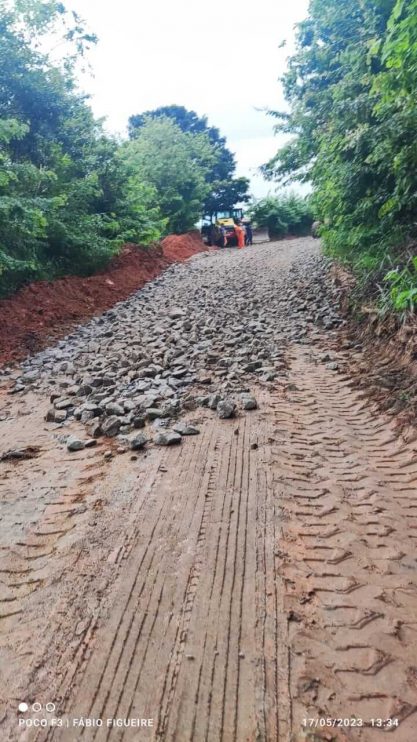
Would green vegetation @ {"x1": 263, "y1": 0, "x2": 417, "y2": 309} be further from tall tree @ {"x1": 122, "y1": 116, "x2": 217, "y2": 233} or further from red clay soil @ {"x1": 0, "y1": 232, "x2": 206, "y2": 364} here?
tall tree @ {"x1": 122, "y1": 116, "x2": 217, "y2": 233}

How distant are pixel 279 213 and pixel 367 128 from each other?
85.8ft

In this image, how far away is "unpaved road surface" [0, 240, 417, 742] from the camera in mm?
1351

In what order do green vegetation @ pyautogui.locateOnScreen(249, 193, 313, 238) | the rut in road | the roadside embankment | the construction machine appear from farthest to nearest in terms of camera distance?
green vegetation @ pyautogui.locateOnScreen(249, 193, 313, 238)
the construction machine
the roadside embankment
the rut in road

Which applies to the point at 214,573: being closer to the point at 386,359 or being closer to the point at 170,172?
the point at 386,359

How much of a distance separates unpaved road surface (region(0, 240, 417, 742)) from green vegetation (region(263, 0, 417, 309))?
152 cm

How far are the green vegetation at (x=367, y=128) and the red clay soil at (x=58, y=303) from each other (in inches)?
208

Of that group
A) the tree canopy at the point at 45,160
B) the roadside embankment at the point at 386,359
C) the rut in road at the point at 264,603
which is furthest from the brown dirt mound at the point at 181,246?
the rut in road at the point at 264,603

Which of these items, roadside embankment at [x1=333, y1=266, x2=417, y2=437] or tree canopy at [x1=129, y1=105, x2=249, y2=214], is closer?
roadside embankment at [x1=333, y1=266, x2=417, y2=437]

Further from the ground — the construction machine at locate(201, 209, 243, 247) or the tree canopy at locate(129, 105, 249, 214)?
Answer: the tree canopy at locate(129, 105, 249, 214)

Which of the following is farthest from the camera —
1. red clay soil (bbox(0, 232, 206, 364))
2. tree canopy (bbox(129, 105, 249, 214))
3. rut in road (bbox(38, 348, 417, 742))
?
tree canopy (bbox(129, 105, 249, 214))

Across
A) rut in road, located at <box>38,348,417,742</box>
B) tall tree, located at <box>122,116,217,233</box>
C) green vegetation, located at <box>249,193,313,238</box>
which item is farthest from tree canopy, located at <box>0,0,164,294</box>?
green vegetation, located at <box>249,193,313,238</box>

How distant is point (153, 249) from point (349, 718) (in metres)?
16.6

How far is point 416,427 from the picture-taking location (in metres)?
3.03

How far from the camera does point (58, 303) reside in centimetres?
867
